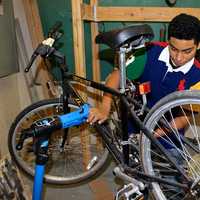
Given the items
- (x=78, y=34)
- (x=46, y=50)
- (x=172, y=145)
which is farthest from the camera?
(x=78, y=34)

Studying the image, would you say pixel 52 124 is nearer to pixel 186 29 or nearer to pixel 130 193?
pixel 130 193

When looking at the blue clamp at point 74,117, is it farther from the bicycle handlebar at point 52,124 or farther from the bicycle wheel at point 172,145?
the bicycle wheel at point 172,145

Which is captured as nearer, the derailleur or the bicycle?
the bicycle

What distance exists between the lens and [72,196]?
78.7 inches

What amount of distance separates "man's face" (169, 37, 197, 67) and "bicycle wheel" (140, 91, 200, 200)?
8.8 inches

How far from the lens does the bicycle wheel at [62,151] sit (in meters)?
1.87

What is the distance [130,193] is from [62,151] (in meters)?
0.77

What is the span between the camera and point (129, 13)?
6.67 feet

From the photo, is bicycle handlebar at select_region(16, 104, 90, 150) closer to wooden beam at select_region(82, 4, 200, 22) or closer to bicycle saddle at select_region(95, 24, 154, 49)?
bicycle saddle at select_region(95, 24, 154, 49)

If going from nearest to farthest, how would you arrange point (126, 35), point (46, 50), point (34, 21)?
point (126, 35), point (46, 50), point (34, 21)

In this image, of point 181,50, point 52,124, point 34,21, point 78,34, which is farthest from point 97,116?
point 34,21

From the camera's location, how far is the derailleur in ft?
4.50

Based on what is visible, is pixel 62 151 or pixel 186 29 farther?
pixel 62 151

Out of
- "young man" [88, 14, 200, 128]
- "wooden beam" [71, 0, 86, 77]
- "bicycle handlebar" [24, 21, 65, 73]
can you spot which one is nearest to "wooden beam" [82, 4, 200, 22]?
"wooden beam" [71, 0, 86, 77]
